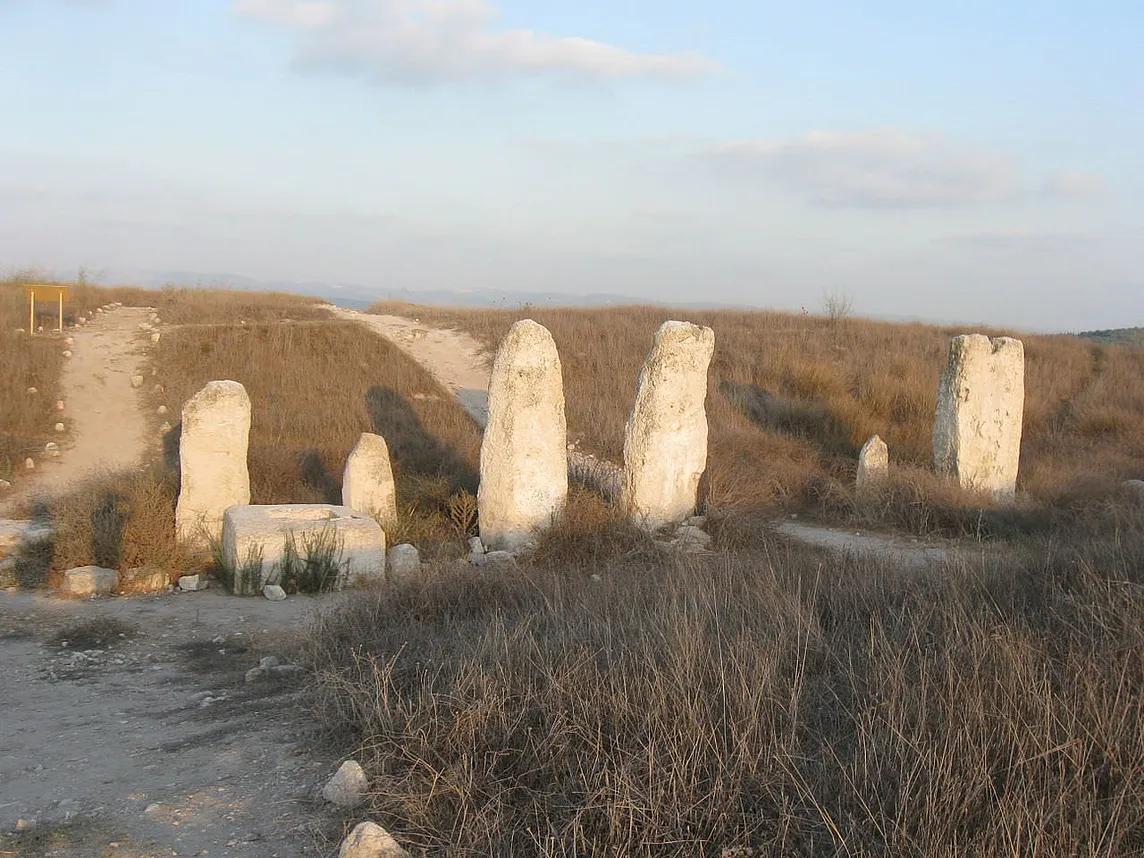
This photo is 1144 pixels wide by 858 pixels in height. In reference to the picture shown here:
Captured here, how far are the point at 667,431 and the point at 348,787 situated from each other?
6.41 m

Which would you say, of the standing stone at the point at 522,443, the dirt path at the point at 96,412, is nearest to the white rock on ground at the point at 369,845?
the standing stone at the point at 522,443

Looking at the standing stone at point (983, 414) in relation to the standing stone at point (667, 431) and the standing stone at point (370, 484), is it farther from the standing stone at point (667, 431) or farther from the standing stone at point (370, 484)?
the standing stone at point (370, 484)

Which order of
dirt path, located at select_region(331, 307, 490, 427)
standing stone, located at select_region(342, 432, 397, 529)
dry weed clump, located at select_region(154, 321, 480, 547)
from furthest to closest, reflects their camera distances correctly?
dirt path, located at select_region(331, 307, 490, 427), dry weed clump, located at select_region(154, 321, 480, 547), standing stone, located at select_region(342, 432, 397, 529)

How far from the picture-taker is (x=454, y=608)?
5.89 m

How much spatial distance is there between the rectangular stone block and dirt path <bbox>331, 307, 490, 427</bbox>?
7.24 meters

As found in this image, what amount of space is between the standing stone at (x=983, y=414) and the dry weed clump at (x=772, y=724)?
6530mm

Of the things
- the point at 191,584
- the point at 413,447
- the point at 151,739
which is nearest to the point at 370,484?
the point at 191,584

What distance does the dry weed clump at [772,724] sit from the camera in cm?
299

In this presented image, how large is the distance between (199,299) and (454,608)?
24.2 metres

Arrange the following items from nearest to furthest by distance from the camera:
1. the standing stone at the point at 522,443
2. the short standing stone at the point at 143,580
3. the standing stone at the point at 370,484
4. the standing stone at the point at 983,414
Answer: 1. the short standing stone at the point at 143,580
2. the standing stone at the point at 522,443
3. the standing stone at the point at 370,484
4. the standing stone at the point at 983,414

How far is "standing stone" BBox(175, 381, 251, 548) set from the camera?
862cm

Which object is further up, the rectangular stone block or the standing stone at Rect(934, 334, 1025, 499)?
the standing stone at Rect(934, 334, 1025, 499)

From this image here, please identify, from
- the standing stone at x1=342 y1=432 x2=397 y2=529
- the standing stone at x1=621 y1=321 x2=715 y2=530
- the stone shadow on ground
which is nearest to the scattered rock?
the standing stone at x1=342 y1=432 x2=397 y2=529

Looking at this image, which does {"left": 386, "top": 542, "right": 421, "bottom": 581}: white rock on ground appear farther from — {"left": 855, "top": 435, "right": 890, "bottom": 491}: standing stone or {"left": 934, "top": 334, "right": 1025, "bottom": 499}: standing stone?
{"left": 934, "top": 334, "right": 1025, "bottom": 499}: standing stone
